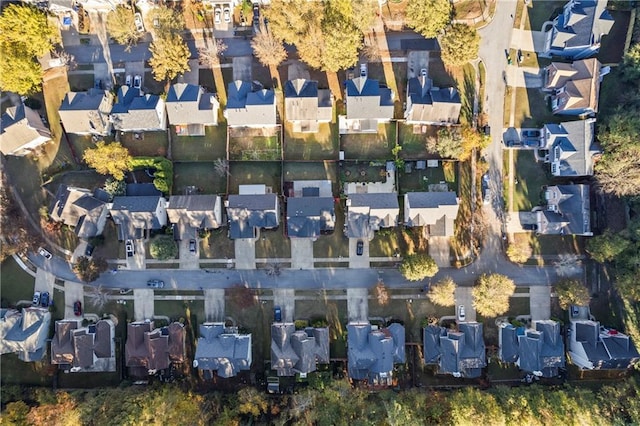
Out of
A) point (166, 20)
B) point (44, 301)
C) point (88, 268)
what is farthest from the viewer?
point (44, 301)

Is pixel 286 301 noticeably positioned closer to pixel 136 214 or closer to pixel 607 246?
pixel 136 214

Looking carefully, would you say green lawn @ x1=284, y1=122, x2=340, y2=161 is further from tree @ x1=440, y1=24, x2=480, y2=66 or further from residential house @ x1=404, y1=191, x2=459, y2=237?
tree @ x1=440, y1=24, x2=480, y2=66

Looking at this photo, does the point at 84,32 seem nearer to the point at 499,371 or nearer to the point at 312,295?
the point at 312,295

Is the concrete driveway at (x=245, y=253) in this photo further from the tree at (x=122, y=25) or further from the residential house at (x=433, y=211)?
the tree at (x=122, y=25)

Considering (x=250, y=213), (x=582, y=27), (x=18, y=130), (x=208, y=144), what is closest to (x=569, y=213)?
(x=582, y=27)

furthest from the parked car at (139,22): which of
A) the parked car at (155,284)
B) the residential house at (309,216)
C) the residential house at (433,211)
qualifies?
the residential house at (433,211)

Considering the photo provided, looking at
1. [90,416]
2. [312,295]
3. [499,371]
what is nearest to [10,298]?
[90,416]
